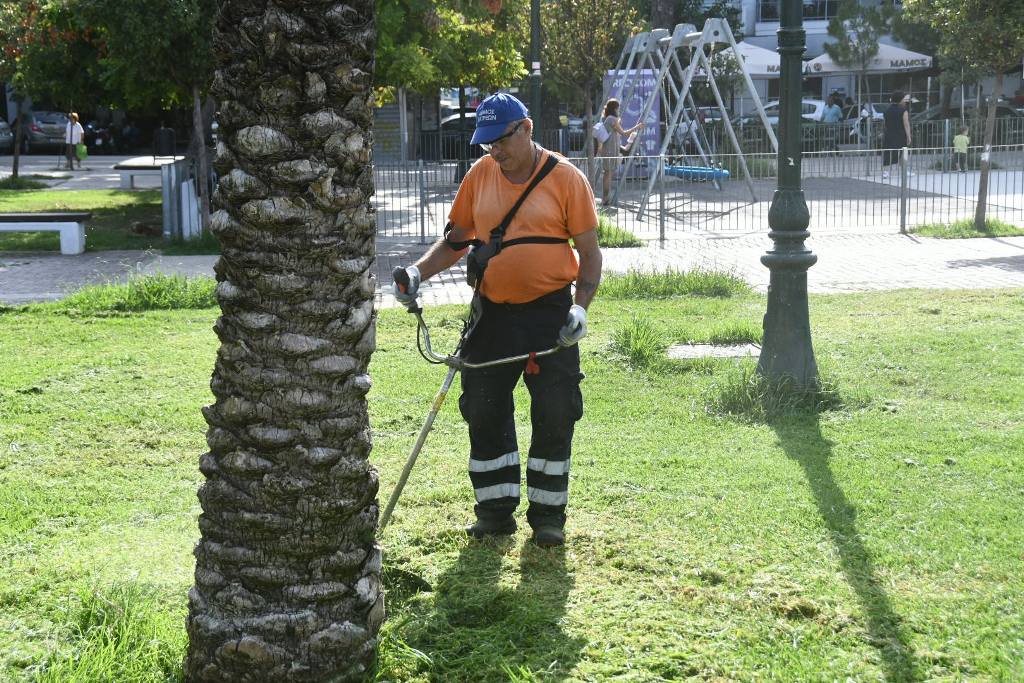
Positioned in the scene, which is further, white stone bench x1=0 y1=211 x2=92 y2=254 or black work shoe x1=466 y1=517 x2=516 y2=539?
white stone bench x1=0 y1=211 x2=92 y2=254

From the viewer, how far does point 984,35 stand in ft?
49.4

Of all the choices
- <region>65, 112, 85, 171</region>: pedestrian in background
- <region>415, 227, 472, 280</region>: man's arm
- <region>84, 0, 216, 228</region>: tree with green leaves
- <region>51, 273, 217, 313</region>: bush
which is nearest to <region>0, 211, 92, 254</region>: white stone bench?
<region>84, 0, 216, 228</region>: tree with green leaves

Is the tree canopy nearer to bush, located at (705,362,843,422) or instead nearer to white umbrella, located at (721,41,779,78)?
bush, located at (705,362,843,422)

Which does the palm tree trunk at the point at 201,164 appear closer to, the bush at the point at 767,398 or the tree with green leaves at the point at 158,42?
the tree with green leaves at the point at 158,42

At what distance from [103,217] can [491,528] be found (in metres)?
16.3

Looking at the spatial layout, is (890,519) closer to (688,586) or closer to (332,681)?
(688,586)

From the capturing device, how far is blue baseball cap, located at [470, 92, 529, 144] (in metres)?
4.73

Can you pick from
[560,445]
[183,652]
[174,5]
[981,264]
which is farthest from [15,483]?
[981,264]

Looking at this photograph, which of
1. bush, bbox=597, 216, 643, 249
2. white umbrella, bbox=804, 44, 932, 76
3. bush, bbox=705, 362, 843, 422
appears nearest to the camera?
bush, bbox=705, 362, 843, 422

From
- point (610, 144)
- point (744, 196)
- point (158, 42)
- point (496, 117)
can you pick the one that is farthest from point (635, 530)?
point (610, 144)

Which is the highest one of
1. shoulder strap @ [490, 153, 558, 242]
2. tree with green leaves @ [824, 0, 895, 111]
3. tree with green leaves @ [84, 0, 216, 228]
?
tree with green leaves @ [824, 0, 895, 111]

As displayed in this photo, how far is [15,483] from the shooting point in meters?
5.89

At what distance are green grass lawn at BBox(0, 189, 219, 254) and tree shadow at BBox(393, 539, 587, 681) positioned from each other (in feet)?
35.9

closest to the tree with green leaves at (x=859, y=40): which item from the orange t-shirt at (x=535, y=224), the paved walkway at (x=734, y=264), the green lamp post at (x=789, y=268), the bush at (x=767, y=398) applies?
the paved walkway at (x=734, y=264)
